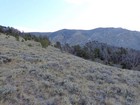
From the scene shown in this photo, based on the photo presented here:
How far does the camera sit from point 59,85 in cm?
1393

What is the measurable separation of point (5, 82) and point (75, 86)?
3.47 metres

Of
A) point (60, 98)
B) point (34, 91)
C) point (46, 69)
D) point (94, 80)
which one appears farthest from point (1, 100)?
point (94, 80)

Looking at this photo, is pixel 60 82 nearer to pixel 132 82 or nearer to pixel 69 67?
pixel 69 67

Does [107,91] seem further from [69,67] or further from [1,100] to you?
[1,100]

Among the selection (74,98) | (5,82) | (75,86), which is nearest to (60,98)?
(74,98)

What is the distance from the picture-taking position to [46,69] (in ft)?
53.8

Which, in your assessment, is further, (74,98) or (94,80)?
(94,80)

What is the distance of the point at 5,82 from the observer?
13062 millimetres

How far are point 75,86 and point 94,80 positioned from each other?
253 centimetres

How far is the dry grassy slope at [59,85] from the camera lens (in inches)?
474

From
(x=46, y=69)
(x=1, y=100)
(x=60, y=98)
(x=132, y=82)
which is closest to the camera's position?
(x=1, y=100)

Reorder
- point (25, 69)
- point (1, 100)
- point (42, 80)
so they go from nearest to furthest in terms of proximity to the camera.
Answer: point (1, 100), point (42, 80), point (25, 69)

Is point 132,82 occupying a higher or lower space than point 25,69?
lower

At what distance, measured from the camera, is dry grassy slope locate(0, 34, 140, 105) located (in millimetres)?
12031
